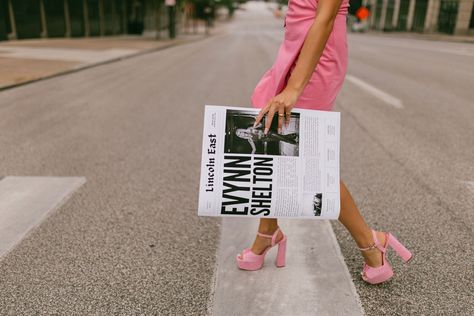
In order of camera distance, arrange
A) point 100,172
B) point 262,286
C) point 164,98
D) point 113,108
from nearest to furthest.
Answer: point 262,286
point 100,172
point 113,108
point 164,98

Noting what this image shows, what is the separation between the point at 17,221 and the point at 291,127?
218 centimetres

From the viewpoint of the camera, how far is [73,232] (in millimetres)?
2898

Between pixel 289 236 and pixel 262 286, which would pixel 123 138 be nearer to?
pixel 289 236

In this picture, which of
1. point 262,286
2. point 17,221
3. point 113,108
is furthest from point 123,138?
point 262,286

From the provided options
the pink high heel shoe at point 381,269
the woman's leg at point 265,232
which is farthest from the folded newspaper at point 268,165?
the pink high heel shoe at point 381,269

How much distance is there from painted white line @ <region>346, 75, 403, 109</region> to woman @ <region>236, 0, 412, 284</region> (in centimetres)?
566

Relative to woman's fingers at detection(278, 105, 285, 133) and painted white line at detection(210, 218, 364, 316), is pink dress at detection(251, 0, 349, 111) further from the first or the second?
painted white line at detection(210, 218, 364, 316)

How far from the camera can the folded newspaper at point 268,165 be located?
1880 millimetres

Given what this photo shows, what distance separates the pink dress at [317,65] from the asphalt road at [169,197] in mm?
1036

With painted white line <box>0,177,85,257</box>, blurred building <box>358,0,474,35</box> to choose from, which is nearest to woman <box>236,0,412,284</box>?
painted white line <box>0,177,85,257</box>

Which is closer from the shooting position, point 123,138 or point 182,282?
point 182,282

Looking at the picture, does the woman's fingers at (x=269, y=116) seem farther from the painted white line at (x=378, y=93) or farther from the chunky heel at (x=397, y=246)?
the painted white line at (x=378, y=93)

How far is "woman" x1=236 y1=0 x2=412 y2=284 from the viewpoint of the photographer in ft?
6.00

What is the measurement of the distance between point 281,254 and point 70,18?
87.3 ft
